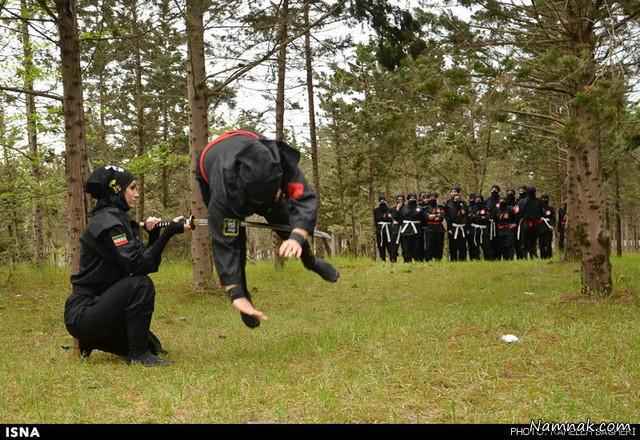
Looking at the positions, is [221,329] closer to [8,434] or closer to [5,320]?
[5,320]

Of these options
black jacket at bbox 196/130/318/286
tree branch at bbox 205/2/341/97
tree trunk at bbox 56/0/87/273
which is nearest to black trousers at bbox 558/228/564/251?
tree branch at bbox 205/2/341/97

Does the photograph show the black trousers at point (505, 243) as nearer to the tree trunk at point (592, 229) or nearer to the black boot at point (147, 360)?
the tree trunk at point (592, 229)

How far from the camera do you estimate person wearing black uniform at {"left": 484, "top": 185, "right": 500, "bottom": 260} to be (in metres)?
20.4

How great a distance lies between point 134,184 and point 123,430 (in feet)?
10.7

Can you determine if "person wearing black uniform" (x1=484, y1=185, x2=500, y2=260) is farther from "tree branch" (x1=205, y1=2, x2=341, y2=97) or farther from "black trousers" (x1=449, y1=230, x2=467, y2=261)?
"tree branch" (x1=205, y1=2, x2=341, y2=97)

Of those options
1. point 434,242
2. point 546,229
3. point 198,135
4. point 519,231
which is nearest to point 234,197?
point 198,135

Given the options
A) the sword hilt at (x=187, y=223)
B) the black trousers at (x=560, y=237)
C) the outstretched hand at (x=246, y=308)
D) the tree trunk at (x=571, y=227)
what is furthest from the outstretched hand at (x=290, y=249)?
the black trousers at (x=560, y=237)

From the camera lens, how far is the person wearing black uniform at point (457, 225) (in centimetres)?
2052

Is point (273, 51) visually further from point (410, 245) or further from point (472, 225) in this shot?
point (472, 225)

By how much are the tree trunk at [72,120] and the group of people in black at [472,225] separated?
45.2 feet

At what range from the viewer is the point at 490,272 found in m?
15.1

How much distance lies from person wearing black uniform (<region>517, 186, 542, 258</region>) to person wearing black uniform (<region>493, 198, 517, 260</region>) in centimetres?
27

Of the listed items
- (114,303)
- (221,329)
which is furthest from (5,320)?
(114,303)

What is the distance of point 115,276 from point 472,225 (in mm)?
16047
